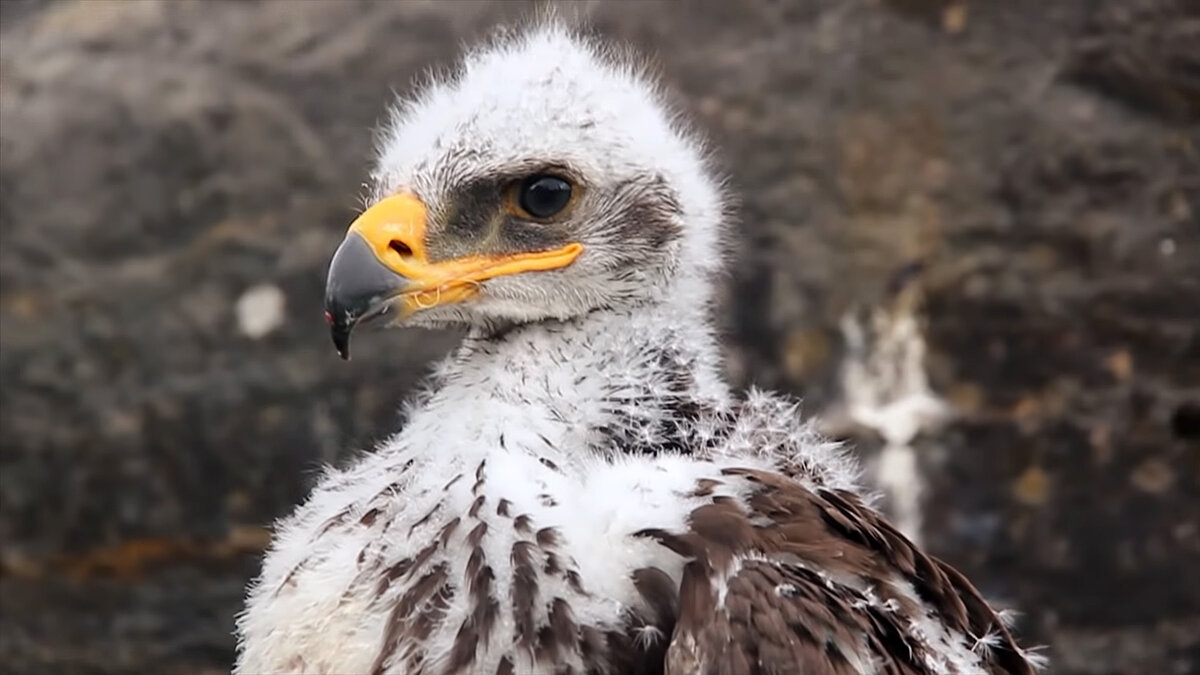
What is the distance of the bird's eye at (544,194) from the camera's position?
68.1 inches

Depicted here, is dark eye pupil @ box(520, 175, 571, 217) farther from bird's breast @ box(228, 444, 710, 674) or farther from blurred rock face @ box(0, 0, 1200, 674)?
blurred rock face @ box(0, 0, 1200, 674)

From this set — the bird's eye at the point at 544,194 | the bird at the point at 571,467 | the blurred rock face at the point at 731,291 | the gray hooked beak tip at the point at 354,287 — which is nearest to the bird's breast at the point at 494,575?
the bird at the point at 571,467

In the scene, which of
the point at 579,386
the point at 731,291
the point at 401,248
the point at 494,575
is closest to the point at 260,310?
the point at 731,291

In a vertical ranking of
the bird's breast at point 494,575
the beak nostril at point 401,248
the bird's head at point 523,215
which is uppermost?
the bird's head at point 523,215

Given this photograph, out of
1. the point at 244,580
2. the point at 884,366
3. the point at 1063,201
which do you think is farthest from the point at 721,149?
the point at 244,580

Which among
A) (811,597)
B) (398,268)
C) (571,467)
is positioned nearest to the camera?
(811,597)

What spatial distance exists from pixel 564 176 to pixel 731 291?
6.46 feet

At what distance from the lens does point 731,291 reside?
12.0ft

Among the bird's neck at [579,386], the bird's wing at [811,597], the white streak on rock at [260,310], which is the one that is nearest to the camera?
the bird's wing at [811,597]

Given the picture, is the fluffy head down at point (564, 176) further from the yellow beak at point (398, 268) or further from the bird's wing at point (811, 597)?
the bird's wing at point (811, 597)

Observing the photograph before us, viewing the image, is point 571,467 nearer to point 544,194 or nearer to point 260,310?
point 544,194

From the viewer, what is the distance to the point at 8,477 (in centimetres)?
373

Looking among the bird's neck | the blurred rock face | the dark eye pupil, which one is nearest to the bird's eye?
the dark eye pupil

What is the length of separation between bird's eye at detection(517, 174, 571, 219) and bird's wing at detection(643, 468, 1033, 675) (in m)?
0.43
